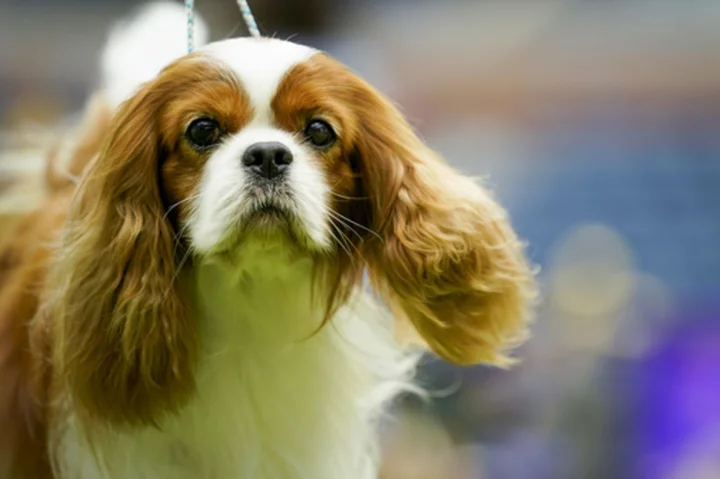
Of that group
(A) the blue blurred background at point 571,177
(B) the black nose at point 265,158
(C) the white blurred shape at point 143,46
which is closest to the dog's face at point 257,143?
(B) the black nose at point 265,158

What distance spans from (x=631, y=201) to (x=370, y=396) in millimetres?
1059

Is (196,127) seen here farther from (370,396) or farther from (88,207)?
(370,396)

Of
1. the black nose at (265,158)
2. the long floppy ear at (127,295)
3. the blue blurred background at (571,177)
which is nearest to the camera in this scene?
the black nose at (265,158)

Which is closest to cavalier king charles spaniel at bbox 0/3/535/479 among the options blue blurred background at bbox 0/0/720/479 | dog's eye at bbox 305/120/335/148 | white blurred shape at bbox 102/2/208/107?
dog's eye at bbox 305/120/335/148

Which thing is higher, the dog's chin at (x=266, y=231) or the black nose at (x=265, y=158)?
the black nose at (x=265, y=158)

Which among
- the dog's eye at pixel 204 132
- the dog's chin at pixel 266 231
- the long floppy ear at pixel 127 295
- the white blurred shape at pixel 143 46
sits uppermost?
the white blurred shape at pixel 143 46

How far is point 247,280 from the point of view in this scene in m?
1.20

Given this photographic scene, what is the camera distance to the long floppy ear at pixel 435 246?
3.79 feet

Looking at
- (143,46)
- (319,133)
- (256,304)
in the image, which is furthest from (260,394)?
(143,46)

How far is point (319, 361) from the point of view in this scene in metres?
1.29

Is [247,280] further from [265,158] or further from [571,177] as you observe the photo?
[571,177]

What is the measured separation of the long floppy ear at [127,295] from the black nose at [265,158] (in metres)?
0.15

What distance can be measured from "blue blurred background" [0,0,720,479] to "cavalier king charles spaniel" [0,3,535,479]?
0.70 metres

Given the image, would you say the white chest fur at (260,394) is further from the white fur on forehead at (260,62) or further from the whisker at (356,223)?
the white fur on forehead at (260,62)
